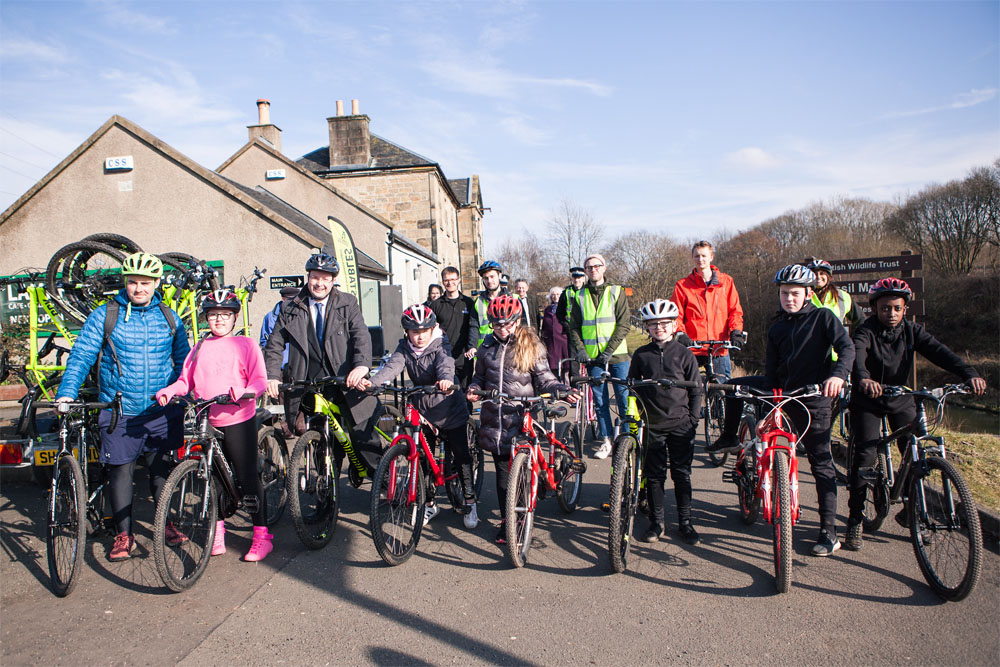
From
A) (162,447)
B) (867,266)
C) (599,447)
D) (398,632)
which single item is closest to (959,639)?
(398,632)

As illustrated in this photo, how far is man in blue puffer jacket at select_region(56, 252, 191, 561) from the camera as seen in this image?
4441mm

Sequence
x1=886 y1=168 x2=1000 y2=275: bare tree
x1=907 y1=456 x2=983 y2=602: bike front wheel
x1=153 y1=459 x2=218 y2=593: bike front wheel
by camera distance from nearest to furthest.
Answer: x1=907 y1=456 x2=983 y2=602: bike front wheel, x1=153 y1=459 x2=218 y2=593: bike front wheel, x1=886 y1=168 x2=1000 y2=275: bare tree

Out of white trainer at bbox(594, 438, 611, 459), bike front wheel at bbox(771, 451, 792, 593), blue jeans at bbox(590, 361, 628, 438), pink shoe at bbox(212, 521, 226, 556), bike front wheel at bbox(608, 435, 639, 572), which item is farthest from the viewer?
white trainer at bbox(594, 438, 611, 459)

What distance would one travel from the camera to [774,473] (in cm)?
404

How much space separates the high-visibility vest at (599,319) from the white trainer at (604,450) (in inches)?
41.5

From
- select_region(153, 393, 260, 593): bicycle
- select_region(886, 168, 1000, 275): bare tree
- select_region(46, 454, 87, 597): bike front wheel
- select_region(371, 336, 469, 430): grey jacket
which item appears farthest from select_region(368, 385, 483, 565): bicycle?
select_region(886, 168, 1000, 275): bare tree

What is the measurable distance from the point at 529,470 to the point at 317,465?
1644 millimetres

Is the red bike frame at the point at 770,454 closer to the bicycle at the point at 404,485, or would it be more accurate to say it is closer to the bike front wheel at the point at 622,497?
the bike front wheel at the point at 622,497

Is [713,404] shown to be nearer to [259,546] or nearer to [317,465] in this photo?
[317,465]

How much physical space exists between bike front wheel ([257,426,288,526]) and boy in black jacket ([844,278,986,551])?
14.4 ft

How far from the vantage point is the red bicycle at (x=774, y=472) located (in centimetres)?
385

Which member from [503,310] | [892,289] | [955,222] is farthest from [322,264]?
[955,222]

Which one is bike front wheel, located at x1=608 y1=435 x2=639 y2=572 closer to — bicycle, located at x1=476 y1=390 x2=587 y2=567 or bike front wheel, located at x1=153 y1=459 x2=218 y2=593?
bicycle, located at x1=476 y1=390 x2=587 y2=567

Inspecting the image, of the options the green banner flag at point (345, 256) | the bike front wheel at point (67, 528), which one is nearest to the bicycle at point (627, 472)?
the bike front wheel at point (67, 528)
